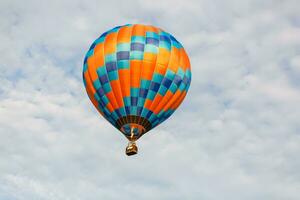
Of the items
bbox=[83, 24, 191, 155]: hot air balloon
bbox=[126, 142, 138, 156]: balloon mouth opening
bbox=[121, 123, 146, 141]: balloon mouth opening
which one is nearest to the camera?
bbox=[126, 142, 138, 156]: balloon mouth opening

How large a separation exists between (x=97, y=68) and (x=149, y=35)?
437 centimetres

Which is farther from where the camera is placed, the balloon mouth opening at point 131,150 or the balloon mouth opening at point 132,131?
the balloon mouth opening at point 132,131

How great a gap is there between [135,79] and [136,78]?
0.10 metres

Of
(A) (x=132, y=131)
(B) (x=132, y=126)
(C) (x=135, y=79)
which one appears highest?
(C) (x=135, y=79)

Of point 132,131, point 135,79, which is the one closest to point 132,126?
point 132,131

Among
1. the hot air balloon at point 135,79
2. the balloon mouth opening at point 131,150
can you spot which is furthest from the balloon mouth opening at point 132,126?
the balloon mouth opening at point 131,150

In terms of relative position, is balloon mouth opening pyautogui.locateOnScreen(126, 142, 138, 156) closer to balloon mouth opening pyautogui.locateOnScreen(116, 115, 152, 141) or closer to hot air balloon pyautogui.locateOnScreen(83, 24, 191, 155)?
hot air balloon pyautogui.locateOnScreen(83, 24, 191, 155)

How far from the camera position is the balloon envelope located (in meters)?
36.0

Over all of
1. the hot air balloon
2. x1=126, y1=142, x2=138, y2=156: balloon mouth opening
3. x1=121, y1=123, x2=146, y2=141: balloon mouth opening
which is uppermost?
the hot air balloon

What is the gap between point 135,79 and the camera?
118 feet

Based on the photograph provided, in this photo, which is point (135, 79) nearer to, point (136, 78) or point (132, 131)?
point (136, 78)

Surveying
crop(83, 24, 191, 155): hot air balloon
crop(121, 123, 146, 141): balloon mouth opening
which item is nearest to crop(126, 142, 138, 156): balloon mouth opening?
crop(83, 24, 191, 155): hot air balloon

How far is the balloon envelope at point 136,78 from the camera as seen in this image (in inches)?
1417

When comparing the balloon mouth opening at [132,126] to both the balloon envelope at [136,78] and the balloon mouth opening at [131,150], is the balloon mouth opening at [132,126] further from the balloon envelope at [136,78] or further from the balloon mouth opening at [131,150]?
the balloon mouth opening at [131,150]
